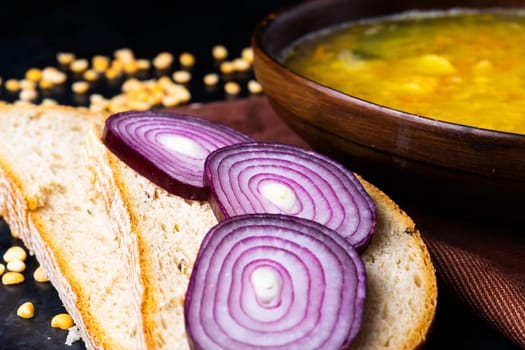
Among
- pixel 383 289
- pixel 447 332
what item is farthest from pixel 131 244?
pixel 447 332

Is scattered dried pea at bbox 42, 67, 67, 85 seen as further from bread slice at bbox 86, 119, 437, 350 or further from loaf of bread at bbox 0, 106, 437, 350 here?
bread slice at bbox 86, 119, 437, 350

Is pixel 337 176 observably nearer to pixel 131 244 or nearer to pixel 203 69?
pixel 131 244

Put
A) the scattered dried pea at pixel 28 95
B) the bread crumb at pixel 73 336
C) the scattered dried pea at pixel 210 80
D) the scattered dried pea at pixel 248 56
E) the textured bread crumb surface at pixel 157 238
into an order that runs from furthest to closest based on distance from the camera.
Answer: the scattered dried pea at pixel 248 56, the scattered dried pea at pixel 210 80, the scattered dried pea at pixel 28 95, the bread crumb at pixel 73 336, the textured bread crumb surface at pixel 157 238

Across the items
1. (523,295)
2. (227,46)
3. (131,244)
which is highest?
(131,244)

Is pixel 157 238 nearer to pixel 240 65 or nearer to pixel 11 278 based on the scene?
pixel 11 278

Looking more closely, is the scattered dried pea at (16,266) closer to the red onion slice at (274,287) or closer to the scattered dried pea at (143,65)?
the red onion slice at (274,287)

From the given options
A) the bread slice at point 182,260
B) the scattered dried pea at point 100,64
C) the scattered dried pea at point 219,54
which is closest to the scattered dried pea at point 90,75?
the scattered dried pea at point 100,64

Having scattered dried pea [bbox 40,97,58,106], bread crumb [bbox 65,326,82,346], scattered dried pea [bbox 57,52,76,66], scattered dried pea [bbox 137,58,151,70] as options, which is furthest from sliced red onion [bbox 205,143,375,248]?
scattered dried pea [bbox 57,52,76,66]
